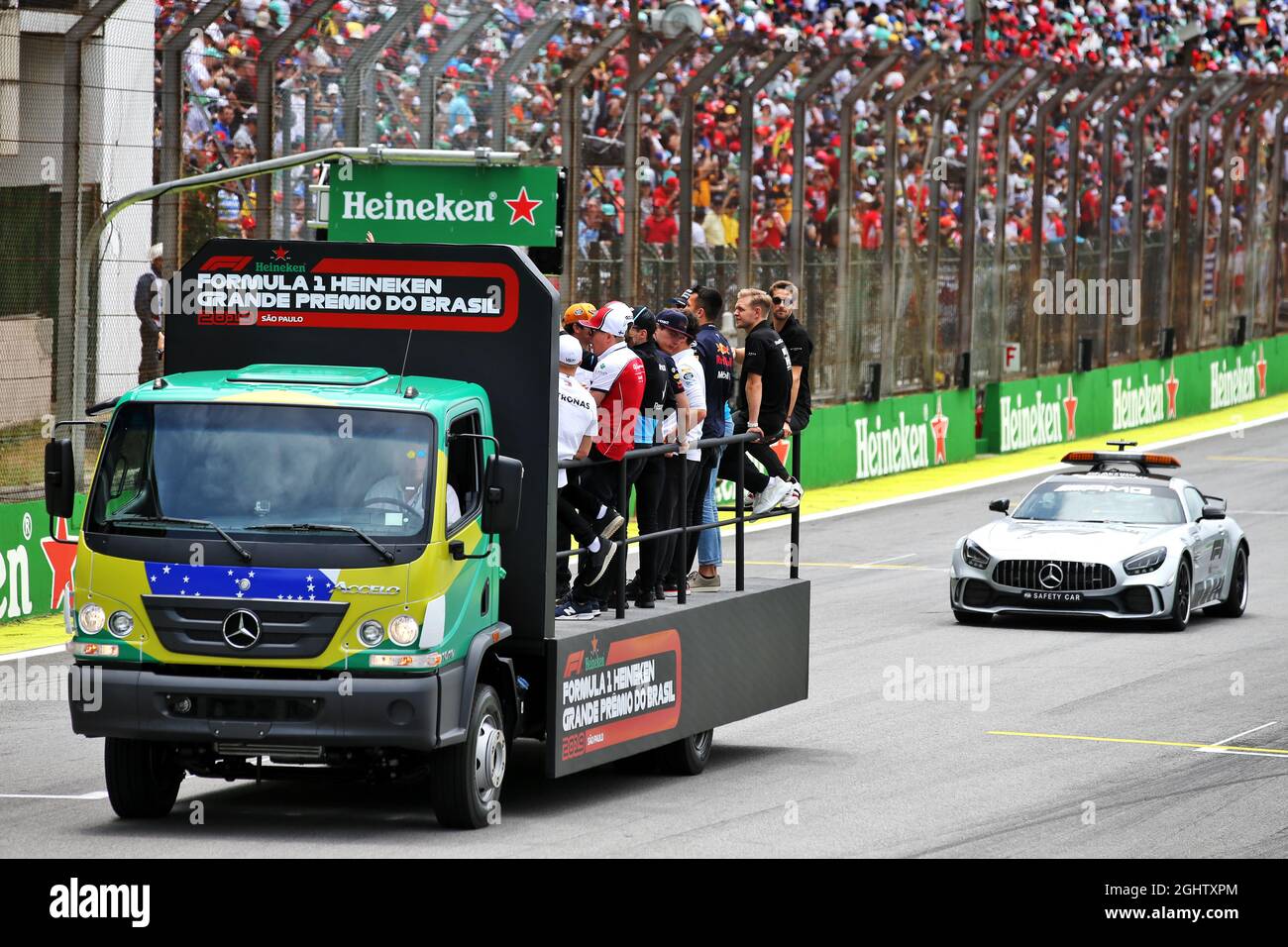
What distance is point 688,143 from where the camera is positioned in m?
27.4

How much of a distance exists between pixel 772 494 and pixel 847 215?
17.8 m

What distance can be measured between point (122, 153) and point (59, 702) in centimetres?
648

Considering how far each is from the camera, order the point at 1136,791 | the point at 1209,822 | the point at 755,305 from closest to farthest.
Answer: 1. the point at 1209,822
2. the point at 1136,791
3. the point at 755,305

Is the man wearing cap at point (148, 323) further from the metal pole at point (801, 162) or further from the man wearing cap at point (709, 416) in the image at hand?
the metal pole at point (801, 162)

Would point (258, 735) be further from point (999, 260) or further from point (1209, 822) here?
point (999, 260)

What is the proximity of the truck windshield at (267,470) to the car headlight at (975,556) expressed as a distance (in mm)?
10026

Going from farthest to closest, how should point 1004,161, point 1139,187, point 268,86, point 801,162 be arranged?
point 1139,187 → point 1004,161 → point 801,162 → point 268,86

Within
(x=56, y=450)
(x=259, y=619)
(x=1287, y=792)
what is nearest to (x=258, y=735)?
(x=259, y=619)

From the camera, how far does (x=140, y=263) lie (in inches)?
795

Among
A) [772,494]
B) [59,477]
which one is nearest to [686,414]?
[772,494]

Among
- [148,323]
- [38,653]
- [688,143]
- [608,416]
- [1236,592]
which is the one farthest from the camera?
[688,143]

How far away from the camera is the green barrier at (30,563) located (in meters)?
17.8

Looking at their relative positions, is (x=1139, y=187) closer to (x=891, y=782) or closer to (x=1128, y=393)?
(x=1128, y=393)

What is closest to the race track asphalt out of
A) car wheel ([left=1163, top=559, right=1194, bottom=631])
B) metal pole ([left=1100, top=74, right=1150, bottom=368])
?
car wheel ([left=1163, top=559, right=1194, bottom=631])
